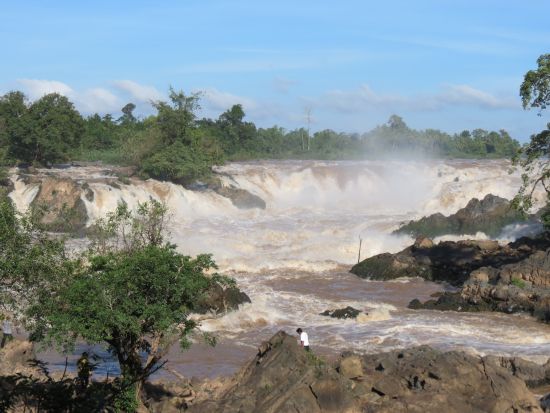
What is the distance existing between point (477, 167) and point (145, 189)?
92.2 ft

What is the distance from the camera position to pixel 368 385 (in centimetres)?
1592

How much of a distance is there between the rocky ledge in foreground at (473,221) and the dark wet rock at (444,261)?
4.95m

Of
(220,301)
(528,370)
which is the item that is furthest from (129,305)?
(220,301)

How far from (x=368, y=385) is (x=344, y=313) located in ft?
34.8

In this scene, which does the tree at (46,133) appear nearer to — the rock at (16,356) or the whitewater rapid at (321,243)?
the whitewater rapid at (321,243)

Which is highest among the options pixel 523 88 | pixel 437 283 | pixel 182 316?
pixel 523 88

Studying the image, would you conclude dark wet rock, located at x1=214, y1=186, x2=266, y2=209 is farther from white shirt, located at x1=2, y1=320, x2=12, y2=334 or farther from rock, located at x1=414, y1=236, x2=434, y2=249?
white shirt, located at x1=2, y1=320, x2=12, y2=334

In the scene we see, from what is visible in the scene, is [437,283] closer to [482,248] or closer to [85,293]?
[482,248]

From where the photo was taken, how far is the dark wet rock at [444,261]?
34094 mm

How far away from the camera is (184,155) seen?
5334 cm

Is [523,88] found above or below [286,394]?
above

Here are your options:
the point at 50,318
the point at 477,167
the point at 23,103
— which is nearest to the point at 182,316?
the point at 50,318

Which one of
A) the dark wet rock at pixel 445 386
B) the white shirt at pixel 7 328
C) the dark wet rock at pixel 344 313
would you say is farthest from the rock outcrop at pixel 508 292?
the white shirt at pixel 7 328

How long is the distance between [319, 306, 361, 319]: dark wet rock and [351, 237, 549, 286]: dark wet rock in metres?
7.43
